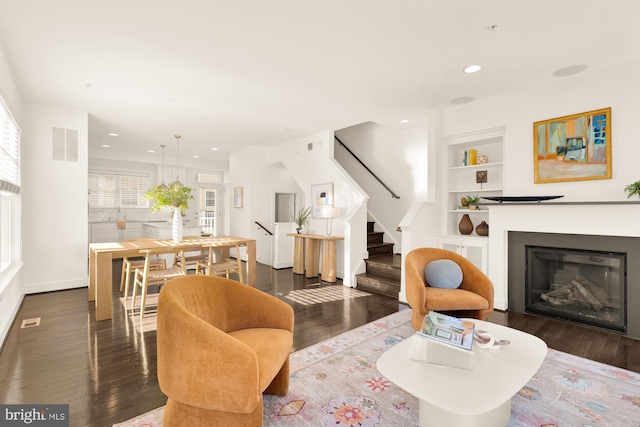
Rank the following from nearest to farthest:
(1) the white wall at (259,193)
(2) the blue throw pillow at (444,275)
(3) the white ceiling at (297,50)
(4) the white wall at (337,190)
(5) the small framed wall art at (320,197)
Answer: (3) the white ceiling at (297,50) < (2) the blue throw pillow at (444,275) < (4) the white wall at (337,190) < (5) the small framed wall art at (320,197) < (1) the white wall at (259,193)

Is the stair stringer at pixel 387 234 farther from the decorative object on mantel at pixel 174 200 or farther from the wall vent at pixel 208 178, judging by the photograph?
the wall vent at pixel 208 178

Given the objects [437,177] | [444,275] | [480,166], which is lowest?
A: [444,275]

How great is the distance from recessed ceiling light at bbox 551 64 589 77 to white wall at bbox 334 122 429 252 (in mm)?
2473

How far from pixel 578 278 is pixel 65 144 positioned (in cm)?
701

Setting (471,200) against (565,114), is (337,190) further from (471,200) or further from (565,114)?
(565,114)

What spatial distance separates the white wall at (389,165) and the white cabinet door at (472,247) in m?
1.52

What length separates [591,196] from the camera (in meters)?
3.49

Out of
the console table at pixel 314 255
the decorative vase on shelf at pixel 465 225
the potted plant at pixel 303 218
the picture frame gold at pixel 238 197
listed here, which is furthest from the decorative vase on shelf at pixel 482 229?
the picture frame gold at pixel 238 197

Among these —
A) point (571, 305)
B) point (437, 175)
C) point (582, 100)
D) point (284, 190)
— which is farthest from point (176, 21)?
point (284, 190)

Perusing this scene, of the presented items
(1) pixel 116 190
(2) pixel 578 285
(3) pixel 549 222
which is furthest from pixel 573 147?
(1) pixel 116 190

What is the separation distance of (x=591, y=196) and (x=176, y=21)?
4.34 metres

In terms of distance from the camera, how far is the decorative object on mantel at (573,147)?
134 inches

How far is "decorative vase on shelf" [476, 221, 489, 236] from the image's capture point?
14.6 ft

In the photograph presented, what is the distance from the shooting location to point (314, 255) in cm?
607
